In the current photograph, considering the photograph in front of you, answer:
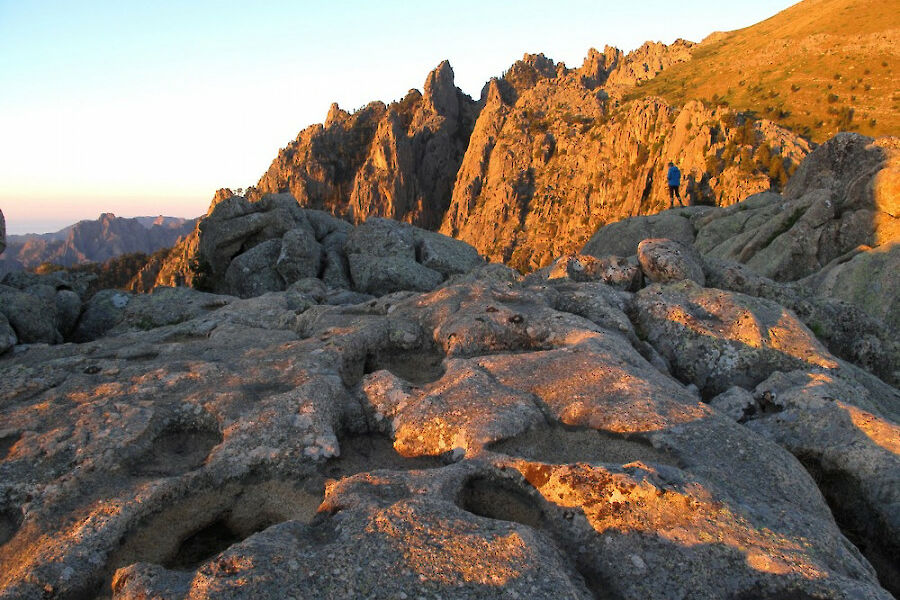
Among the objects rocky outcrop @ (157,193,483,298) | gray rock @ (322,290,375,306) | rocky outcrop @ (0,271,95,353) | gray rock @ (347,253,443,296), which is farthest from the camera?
rocky outcrop @ (157,193,483,298)

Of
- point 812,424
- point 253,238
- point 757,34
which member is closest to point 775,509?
point 812,424

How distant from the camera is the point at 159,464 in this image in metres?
9.49

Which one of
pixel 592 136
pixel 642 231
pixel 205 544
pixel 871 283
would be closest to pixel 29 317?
pixel 205 544

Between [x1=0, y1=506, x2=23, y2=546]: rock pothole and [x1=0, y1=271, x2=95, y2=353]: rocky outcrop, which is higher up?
[x1=0, y1=271, x2=95, y2=353]: rocky outcrop

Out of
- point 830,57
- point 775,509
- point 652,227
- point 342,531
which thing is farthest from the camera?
point 830,57

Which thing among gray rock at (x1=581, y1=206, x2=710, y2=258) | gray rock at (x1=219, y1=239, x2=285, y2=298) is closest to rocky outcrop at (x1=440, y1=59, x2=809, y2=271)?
gray rock at (x1=581, y1=206, x2=710, y2=258)

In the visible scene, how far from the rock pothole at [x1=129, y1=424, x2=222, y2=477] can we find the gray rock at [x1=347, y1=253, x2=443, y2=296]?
18.6 meters

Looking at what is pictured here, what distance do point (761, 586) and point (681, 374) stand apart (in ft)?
29.6

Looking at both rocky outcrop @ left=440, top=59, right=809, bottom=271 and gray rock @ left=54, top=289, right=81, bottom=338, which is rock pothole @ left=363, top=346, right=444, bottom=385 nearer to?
gray rock @ left=54, top=289, right=81, bottom=338

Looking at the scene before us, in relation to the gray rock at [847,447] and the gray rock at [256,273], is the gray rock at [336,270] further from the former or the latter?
the gray rock at [847,447]

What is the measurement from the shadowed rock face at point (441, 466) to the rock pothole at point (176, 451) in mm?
48

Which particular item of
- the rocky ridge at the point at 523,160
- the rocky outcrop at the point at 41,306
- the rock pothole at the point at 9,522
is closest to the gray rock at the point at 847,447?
the rock pothole at the point at 9,522

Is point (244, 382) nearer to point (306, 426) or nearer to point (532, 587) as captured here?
point (306, 426)

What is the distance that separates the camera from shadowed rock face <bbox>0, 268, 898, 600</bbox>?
6191mm
